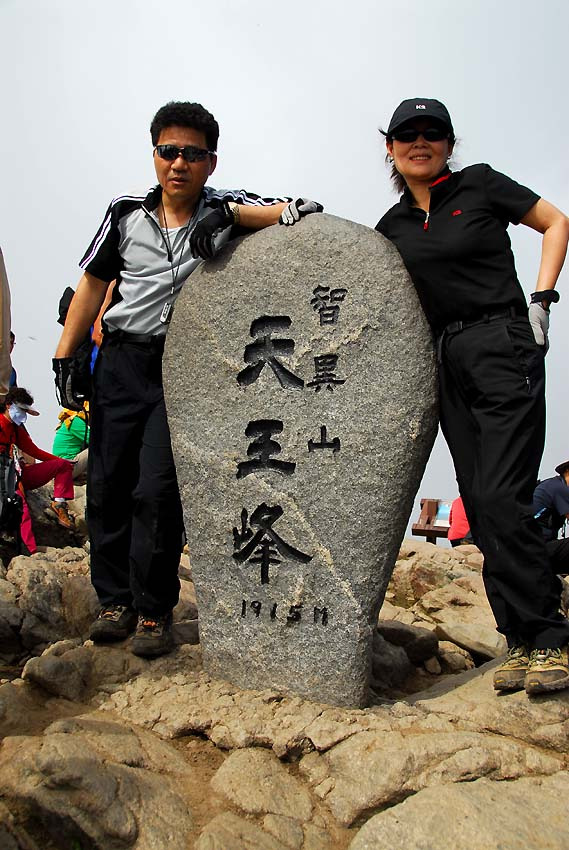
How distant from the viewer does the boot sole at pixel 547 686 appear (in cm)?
353

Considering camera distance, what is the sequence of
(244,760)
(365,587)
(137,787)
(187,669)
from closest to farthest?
1. (137,787)
2. (244,760)
3. (365,587)
4. (187,669)

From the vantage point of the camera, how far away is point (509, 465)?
3641 mm

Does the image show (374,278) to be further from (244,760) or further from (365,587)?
(244,760)

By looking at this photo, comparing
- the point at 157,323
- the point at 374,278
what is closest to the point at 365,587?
the point at 374,278

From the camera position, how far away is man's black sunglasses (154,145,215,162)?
14.3ft

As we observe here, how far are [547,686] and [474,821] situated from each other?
Answer: 0.86 meters

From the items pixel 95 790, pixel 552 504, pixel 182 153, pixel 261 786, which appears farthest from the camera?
pixel 552 504

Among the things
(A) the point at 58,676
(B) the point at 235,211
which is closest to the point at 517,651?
(A) the point at 58,676

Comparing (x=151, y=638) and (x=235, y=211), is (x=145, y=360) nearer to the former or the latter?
(x=235, y=211)

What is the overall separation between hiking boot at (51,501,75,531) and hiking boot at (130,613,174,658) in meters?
4.55

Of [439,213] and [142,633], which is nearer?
[439,213]

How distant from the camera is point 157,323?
452cm

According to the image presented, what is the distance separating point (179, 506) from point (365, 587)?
3.84 feet

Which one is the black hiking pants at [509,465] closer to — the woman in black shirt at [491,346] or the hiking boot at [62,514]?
the woman in black shirt at [491,346]
